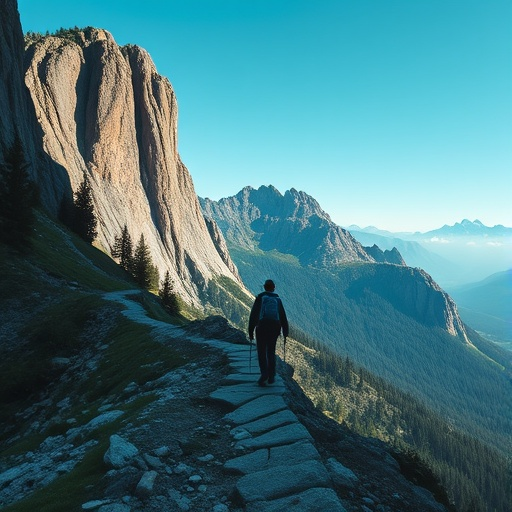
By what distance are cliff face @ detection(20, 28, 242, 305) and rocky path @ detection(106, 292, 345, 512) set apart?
87051 millimetres

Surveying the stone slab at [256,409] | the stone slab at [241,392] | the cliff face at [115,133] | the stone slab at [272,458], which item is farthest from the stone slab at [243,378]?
the cliff face at [115,133]

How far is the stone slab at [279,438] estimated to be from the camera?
8578 mm

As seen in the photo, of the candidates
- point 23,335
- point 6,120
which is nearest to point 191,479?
point 23,335

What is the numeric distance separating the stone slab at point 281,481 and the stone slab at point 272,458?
0.80 ft

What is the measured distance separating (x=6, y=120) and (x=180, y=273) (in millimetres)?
118996

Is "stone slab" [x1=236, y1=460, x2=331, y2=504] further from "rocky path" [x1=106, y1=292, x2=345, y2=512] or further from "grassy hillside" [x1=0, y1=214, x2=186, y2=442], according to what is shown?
"grassy hillside" [x1=0, y1=214, x2=186, y2=442]

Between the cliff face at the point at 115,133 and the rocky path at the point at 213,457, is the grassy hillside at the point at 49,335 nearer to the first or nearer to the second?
the rocky path at the point at 213,457

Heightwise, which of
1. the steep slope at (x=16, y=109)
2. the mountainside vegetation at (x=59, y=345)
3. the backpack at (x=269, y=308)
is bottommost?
the mountainside vegetation at (x=59, y=345)

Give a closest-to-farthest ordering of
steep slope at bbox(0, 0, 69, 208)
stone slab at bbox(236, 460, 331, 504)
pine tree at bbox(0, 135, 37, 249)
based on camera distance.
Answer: stone slab at bbox(236, 460, 331, 504), pine tree at bbox(0, 135, 37, 249), steep slope at bbox(0, 0, 69, 208)

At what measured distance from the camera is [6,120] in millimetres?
66625

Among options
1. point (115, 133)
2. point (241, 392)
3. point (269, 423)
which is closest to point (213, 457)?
point (269, 423)

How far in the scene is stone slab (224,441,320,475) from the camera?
301 inches

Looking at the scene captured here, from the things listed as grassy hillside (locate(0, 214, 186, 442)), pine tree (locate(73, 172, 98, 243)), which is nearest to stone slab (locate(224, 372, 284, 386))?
grassy hillside (locate(0, 214, 186, 442))

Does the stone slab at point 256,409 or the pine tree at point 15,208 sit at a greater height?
the pine tree at point 15,208
